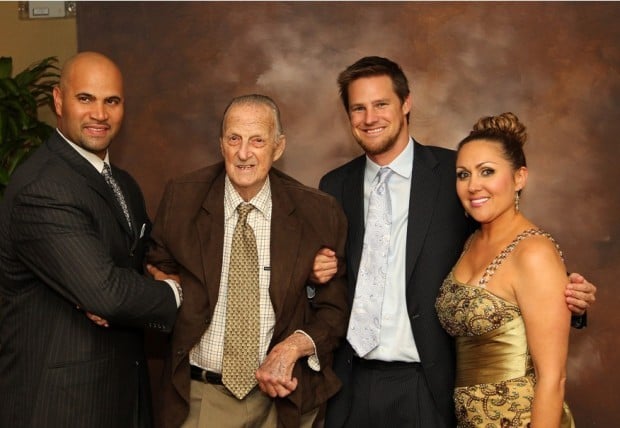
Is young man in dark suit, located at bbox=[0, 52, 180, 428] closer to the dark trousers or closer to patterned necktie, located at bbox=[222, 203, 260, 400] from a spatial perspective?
patterned necktie, located at bbox=[222, 203, 260, 400]

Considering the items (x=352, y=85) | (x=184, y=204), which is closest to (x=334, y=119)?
(x=352, y=85)

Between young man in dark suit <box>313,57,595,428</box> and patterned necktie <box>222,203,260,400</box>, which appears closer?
patterned necktie <box>222,203,260,400</box>

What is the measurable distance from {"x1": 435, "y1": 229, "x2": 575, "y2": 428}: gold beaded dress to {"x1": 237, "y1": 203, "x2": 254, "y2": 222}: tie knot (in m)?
0.82

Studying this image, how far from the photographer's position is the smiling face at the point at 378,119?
2.90 meters

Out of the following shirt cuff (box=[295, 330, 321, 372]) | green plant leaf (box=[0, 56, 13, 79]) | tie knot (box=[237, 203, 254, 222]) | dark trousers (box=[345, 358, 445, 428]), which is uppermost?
green plant leaf (box=[0, 56, 13, 79])

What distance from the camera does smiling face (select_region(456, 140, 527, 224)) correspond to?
250cm

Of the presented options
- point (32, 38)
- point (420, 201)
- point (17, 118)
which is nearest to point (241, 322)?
point (420, 201)

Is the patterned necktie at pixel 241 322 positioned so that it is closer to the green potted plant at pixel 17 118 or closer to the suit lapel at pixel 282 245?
the suit lapel at pixel 282 245

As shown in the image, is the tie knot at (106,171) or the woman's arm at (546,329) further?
the tie knot at (106,171)

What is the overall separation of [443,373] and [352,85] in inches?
50.0

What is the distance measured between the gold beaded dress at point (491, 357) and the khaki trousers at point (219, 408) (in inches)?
30.3

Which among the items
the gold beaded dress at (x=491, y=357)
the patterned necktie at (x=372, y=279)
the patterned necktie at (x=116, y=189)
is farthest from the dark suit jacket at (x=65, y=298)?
the gold beaded dress at (x=491, y=357)

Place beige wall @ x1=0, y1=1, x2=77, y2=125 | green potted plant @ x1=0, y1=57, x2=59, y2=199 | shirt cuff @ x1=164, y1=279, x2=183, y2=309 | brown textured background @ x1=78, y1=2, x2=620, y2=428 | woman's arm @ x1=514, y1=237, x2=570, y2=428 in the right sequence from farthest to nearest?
1. beige wall @ x1=0, y1=1, x2=77, y2=125
2. brown textured background @ x1=78, y1=2, x2=620, y2=428
3. green potted plant @ x1=0, y1=57, x2=59, y2=199
4. shirt cuff @ x1=164, y1=279, x2=183, y2=309
5. woman's arm @ x1=514, y1=237, x2=570, y2=428

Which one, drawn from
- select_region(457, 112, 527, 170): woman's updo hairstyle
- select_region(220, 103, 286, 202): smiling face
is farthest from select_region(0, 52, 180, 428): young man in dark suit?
select_region(457, 112, 527, 170): woman's updo hairstyle
